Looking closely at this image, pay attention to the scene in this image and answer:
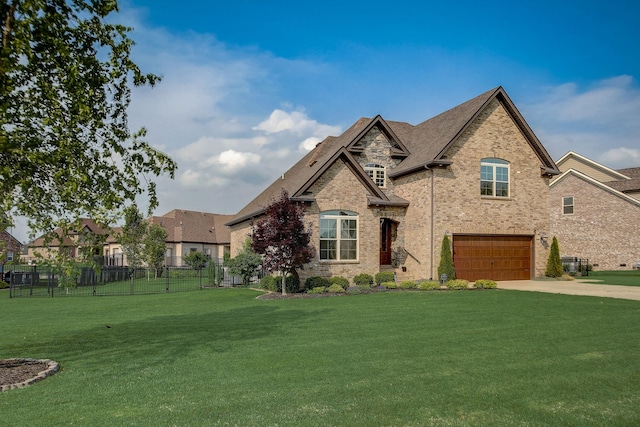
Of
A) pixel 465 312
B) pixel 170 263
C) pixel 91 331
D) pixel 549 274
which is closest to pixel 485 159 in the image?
pixel 549 274

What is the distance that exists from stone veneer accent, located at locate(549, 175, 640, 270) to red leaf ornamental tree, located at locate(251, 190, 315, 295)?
2484cm

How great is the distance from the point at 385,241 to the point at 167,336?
1599cm

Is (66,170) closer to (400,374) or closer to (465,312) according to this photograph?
(400,374)

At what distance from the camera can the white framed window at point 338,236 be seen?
2270 cm

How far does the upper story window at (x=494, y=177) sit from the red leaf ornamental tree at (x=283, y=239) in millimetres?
10172

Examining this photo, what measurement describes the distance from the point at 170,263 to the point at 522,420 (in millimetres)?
48903

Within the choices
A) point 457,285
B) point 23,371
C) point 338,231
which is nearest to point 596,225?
point 457,285

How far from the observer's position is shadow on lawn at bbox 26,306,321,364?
9.23 meters

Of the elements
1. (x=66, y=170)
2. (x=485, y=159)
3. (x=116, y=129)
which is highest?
(x=485, y=159)

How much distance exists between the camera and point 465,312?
551 inches

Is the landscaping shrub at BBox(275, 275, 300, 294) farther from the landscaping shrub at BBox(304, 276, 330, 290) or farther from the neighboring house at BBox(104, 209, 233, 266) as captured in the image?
the neighboring house at BBox(104, 209, 233, 266)

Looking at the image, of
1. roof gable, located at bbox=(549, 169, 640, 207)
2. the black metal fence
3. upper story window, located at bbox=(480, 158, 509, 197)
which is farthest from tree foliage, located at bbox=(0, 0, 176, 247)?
roof gable, located at bbox=(549, 169, 640, 207)

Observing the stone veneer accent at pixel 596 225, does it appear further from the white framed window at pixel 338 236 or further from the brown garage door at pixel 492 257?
the white framed window at pixel 338 236

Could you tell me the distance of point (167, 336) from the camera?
36.4 ft
